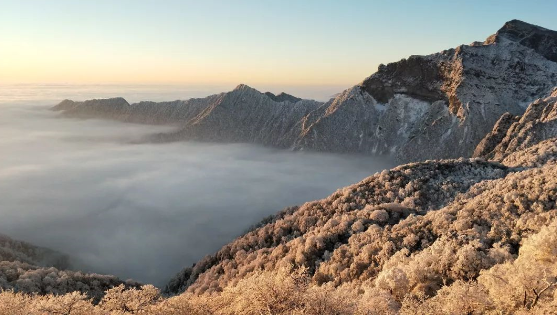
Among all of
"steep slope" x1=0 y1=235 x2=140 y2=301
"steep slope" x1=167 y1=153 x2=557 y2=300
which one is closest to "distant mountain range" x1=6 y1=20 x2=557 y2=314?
"steep slope" x1=167 y1=153 x2=557 y2=300

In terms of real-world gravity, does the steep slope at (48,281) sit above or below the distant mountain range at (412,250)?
below

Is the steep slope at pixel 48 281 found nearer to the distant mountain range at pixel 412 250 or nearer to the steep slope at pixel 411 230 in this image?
the distant mountain range at pixel 412 250

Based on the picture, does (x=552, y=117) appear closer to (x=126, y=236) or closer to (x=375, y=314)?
(x=375, y=314)

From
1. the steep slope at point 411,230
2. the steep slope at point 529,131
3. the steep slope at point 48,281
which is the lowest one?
the steep slope at point 48,281

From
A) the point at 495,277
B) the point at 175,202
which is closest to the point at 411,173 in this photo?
the point at 495,277

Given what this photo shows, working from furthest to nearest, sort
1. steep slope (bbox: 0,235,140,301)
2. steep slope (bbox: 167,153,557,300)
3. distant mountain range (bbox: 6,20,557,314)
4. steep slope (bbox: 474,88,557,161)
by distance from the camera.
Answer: steep slope (bbox: 474,88,557,161)
steep slope (bbox: 0,235,140,301)
steep slope (bbox: 167,153,557,300)
distant mountain range (bbox: 6,20,557,314)

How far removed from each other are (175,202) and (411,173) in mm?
139560

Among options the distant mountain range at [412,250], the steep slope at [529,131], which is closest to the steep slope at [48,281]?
the distant mountain range at [412,250]

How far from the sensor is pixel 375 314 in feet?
72.5

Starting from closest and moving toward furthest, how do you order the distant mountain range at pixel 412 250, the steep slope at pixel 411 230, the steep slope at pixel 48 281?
the distant mountain range at pixel 412 250
the steep slope at pixel 411 230
the steep slope at pixel 48 281

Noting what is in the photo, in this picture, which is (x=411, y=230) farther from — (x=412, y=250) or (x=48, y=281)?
(x=48, y=281)

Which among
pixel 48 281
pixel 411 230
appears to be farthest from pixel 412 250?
pixel 48 281

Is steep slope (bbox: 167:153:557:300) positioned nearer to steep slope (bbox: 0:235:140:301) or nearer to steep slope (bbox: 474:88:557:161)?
steep slope (bbox: 0:235:140:301)

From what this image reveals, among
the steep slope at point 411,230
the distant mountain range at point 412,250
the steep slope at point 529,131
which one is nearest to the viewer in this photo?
the distant mountain range at point 412,250
